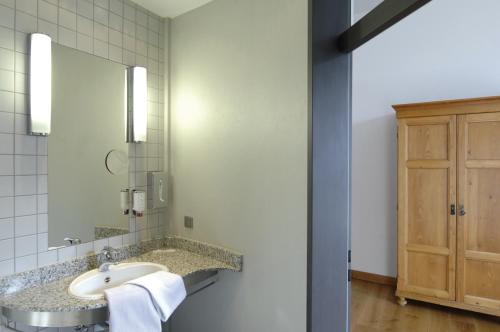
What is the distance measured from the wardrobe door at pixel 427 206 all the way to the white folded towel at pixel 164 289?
2.47m

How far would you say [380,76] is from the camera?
3.70m

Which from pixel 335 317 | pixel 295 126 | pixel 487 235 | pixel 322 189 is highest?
pixel 295 126

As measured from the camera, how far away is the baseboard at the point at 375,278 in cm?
364

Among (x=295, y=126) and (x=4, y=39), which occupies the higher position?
(x=4, y=39)

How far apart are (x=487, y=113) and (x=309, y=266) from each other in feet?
7.91

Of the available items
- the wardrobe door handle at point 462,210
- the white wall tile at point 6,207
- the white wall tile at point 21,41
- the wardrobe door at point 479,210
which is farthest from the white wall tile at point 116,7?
the wardrobe door handle at point 462,210

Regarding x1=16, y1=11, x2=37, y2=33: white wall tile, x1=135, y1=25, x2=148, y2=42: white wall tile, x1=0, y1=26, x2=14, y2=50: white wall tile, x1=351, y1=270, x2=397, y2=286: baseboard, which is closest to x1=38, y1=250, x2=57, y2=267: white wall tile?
x1=0, y1=26, x2=14, y2=50: white wall tile

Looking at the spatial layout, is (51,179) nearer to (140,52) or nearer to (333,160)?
(140,52)

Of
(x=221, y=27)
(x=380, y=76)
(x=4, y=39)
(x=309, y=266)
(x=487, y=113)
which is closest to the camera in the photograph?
(x=4, y=39)

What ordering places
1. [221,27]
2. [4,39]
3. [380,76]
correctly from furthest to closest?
[380,76], [221,27], [4,39]

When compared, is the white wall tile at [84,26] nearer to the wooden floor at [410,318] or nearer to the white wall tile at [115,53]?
the white wall tile at [115,53]

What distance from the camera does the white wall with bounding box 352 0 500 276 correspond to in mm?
3186

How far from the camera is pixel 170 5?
2143 millimetres

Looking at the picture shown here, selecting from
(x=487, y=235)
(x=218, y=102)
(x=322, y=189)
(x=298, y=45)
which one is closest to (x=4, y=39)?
(x=218, y=102)
